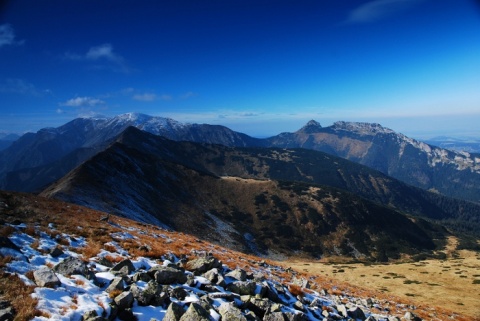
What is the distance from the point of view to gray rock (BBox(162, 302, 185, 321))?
36.4ft

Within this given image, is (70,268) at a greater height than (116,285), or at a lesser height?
greater

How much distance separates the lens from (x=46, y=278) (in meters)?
11.5

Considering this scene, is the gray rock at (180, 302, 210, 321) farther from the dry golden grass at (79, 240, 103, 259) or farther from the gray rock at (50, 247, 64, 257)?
the gray rock at (50, 247, 64, 257)

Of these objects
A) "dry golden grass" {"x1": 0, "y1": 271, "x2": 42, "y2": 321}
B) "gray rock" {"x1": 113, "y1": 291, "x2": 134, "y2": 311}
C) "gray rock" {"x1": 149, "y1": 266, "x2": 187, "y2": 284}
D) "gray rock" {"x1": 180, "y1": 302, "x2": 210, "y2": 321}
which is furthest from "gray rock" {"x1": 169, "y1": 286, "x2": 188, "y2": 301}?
"dry golden grass" {"x1": 0, "y1": 271, "x2": 42, "y2": 321}

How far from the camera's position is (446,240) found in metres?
166

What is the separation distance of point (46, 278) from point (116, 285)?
2828 mm

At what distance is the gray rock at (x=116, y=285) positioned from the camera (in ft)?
40.7

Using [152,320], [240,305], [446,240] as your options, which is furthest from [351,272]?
[446,240]

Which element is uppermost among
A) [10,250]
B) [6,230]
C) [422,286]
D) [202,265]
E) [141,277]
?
[6,230]

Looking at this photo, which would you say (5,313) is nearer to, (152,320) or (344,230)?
(152,320)

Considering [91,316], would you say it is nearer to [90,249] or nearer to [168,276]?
[168,276]

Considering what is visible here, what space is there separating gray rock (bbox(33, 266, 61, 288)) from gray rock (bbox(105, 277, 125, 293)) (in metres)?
2.05

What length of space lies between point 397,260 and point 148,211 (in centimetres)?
11253

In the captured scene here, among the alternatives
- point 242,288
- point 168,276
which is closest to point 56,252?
point 168,276
